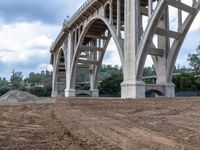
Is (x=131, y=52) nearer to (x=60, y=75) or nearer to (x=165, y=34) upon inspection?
(x=165, y=34)

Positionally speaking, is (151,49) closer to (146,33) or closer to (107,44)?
(146,33)

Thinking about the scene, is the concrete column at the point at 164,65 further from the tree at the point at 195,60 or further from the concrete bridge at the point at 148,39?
the tree at the point at 195,60

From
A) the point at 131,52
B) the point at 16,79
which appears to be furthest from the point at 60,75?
the point at 16,79

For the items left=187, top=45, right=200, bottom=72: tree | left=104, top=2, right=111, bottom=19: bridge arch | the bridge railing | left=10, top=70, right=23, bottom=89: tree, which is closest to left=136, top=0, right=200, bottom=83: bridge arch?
left=104, top=2, right=111, bottom=19: bridge arch

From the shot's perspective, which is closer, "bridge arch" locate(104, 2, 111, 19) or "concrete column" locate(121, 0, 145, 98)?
"concrete column" locate(121, 0, 145, 98)

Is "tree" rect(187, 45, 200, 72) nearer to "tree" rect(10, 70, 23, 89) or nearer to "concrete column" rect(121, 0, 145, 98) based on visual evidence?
"concrete column" rect(121, 0, 145, 98)

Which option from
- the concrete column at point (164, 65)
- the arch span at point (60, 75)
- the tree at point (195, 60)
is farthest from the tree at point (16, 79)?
the concrete column at point (164, 65)

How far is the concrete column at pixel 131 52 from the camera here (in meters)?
27.5

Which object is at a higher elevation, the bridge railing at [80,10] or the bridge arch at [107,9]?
the bridge railing at [80,10]

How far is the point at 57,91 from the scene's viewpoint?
80.1 meters

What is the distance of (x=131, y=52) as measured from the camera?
2880 centimetres

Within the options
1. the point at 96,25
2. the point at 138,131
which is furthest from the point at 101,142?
the point at 96,25

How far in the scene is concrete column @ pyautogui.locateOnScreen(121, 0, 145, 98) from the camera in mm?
27547

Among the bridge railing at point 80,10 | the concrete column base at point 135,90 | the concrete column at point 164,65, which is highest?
the bridge railing at point 80,10
